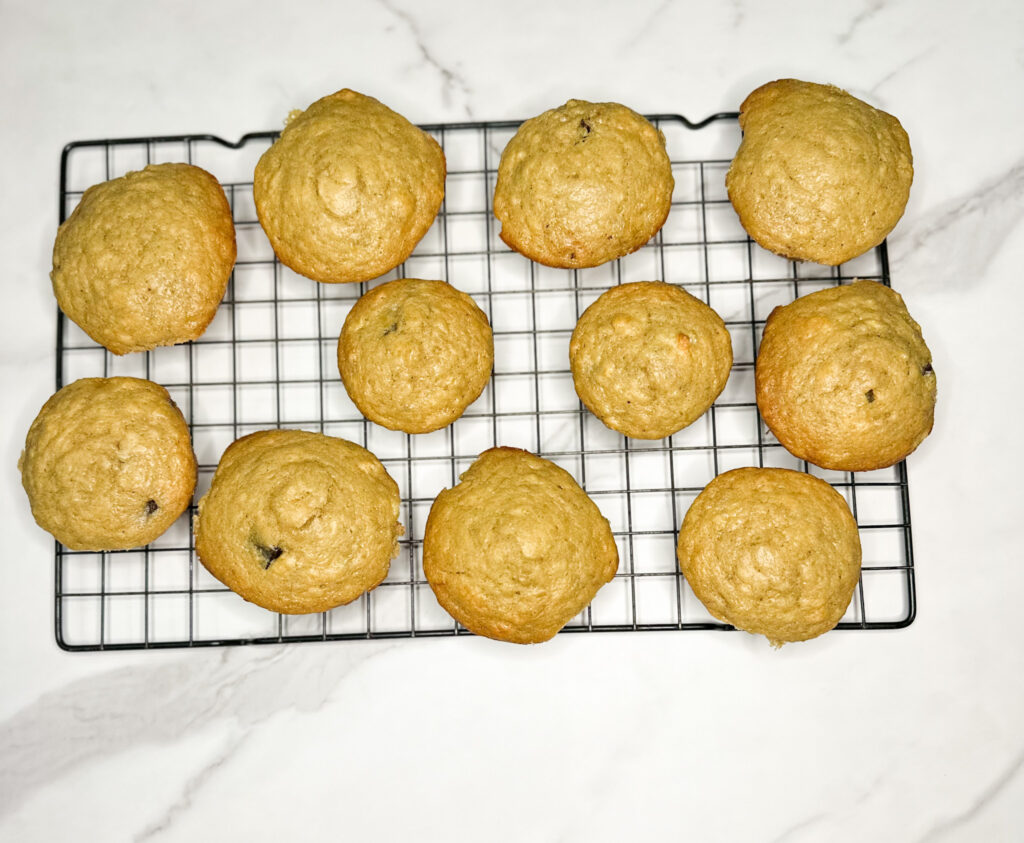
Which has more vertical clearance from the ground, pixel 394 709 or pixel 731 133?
pixel 731 133

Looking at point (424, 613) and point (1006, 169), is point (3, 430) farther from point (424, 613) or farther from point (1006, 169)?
point (1006, 169)

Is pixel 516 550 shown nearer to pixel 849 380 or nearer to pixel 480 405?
pixel 480 405

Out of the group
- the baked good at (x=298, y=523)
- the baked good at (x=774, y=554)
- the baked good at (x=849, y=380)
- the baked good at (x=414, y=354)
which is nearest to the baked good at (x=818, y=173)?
the baked good at (x=849, y=380)

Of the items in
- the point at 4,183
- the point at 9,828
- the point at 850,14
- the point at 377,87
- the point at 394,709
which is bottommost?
the point at 9,828

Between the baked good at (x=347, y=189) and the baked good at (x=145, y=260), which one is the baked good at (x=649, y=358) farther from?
the baked good at (x=145, y=260)

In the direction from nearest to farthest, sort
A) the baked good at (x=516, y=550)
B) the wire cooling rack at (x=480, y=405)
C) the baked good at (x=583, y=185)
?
1. the baked good at (x=516, y=550)
2. the baked good at (x=583, y=185)
3. the wire cooling rack at (x=480, y=405)

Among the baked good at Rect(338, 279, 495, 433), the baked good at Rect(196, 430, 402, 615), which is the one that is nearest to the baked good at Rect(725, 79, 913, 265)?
the baked good at Rect(338, 279, 495, 433)

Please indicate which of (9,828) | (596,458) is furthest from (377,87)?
(9,828)
